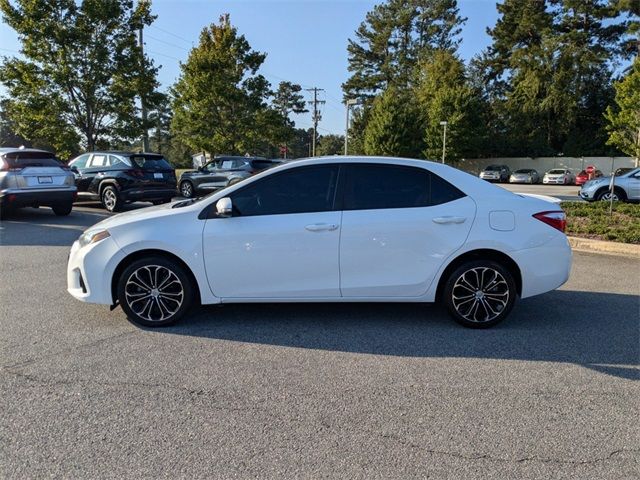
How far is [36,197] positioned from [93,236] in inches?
301

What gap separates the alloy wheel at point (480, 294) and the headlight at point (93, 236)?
3216mm

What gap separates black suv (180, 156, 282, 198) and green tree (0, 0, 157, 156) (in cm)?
440

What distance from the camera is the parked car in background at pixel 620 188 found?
1532cm

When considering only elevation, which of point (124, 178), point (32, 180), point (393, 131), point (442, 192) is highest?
point (393, 131)

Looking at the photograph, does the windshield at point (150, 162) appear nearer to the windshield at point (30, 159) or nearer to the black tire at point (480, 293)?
the windshield at point (30, 159)

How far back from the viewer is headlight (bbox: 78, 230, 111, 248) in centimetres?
453

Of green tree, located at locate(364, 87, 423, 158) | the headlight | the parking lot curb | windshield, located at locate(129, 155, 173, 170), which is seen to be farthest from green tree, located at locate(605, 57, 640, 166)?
the headlight

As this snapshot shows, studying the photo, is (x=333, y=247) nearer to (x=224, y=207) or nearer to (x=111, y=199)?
(x=224, y=207)

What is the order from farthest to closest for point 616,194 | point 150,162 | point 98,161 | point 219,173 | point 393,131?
point 393,131 → point 219,173 → point 616,194 → point 98,161 → point 150,162

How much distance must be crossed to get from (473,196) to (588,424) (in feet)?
7.21

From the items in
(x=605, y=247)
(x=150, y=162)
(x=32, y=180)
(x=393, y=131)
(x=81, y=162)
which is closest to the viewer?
(x=605, y=247)

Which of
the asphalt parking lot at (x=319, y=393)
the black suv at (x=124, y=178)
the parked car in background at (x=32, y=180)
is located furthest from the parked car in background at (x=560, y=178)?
the asphalt parking lot at (x=319, y=393)

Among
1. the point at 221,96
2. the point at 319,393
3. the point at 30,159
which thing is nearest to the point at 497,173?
the point at 221,96

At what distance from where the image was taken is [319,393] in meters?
3.38
